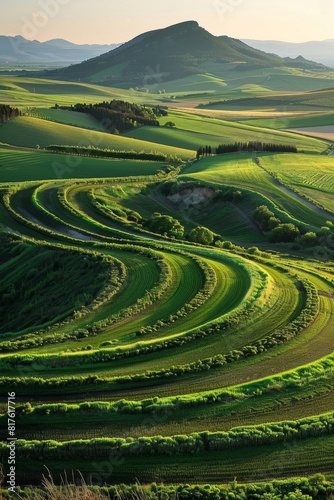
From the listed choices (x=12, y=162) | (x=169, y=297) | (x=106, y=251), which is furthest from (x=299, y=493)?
(x=12, y=162)

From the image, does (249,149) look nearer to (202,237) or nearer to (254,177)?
(254,177)

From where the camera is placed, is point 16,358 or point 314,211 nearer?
point 16,358

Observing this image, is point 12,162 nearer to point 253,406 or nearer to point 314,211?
point 314,211

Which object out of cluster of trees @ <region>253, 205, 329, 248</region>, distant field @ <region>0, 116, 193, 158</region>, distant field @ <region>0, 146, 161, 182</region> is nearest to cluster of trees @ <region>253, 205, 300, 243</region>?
cluster of trees @ <region>253, 205, 329, 248</region>

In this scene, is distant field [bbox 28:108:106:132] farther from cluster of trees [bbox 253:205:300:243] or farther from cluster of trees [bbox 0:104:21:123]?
cluster of trees [bbox 253:205:300:243]

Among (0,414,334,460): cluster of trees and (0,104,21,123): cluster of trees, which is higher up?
(0,104,21,123): cluster of trees

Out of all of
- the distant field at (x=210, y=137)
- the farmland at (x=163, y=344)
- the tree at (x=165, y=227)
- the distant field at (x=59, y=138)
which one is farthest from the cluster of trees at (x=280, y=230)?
the distant field at (x=210, y=137)

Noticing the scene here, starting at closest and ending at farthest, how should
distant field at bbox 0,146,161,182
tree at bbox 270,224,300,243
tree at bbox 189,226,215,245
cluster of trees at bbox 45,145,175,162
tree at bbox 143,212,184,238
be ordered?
tree at bbox 189,226,215,245, tree at bbox 143,212,184,238, tree at bbox 270,224,300,243, distant field at bbox 0,146,161,182, cluster of trees at bbox 45,145,175,162
